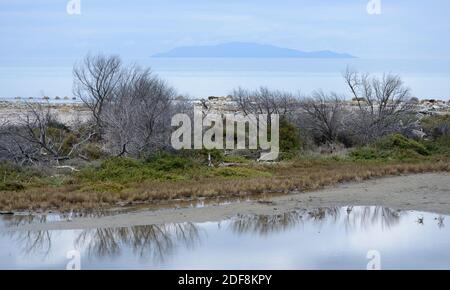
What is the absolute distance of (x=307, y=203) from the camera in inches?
789

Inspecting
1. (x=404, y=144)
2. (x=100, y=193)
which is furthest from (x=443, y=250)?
(x=404, y=144)

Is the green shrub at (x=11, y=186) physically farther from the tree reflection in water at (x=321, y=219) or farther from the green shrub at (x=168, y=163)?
the tree reflection in water at (x=321, y=219)

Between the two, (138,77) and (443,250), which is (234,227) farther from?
(138,77)

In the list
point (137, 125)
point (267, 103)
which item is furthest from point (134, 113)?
point (267, 103)

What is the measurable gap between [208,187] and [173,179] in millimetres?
2455

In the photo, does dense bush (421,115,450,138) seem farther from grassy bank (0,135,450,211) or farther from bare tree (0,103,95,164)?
bare tree (0,103,95,164)

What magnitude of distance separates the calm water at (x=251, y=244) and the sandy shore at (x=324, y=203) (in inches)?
27.0

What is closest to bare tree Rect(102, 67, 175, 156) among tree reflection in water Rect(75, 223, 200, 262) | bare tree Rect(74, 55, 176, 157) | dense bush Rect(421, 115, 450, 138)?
bare tree Rect(74, 55, 176, 157)

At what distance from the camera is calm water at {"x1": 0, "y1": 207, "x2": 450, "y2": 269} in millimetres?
12781

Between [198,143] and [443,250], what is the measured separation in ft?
54.7

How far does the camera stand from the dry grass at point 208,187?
19438 millimetres

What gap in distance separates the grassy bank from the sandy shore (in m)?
1.44

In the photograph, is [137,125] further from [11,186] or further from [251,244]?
[251,244]

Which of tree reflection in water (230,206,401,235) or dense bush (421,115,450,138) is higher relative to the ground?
dense bush (421,115,450,138)
